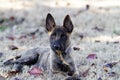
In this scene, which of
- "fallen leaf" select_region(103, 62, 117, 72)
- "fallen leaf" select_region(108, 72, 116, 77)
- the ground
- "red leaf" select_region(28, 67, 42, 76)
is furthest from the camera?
the ground

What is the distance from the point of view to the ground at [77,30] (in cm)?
846

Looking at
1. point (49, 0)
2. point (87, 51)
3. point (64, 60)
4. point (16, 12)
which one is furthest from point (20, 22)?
point (64, 60)

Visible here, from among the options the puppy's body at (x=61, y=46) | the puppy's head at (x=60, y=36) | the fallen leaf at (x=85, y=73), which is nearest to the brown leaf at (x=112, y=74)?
the fallen leaf at (x=85, y=73)

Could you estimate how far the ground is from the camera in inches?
333

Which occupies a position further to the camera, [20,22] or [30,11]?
[30,11]

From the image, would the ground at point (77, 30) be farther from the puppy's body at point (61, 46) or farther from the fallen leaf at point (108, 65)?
the puppy's body at point (61, 46)

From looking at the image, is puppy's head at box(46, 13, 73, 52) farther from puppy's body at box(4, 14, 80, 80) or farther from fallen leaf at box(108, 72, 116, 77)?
fallen leaf at box(108, 72, 116, 77)

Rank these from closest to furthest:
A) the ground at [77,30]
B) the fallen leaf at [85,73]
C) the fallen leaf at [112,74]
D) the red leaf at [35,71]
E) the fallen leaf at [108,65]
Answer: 1. the fallen leaf at [112,74]
2. the fallen leaf at [85,73]
3. the red leaf at [35,71]
4. the fallen leaf at [108,65]
5. the ground at [77,30]

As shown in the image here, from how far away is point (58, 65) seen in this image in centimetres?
805

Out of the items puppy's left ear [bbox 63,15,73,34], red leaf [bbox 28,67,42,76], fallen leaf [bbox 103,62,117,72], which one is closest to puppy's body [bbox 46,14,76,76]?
puppy's left ear [bbox 63,15,73,34]

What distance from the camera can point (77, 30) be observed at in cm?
1157

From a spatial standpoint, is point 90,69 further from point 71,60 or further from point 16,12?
point 16,12

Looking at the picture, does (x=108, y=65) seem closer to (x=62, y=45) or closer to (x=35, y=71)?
(x=62, y=45)

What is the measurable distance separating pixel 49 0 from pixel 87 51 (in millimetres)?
5760
